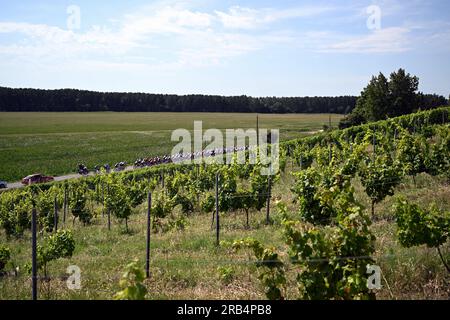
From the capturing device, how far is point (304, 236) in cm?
599

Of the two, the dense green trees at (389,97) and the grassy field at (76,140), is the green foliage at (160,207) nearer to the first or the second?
the grassy field at (76,140)

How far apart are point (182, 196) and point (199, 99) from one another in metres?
129

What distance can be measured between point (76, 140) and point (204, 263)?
66760mm

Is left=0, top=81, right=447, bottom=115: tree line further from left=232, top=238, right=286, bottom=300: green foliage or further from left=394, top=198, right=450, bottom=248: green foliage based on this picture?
left=232, top=238, right=286, bottom=300: green foliage

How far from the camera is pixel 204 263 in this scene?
32.0 feet

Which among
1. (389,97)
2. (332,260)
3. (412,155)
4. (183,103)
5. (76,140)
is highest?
(183,103)

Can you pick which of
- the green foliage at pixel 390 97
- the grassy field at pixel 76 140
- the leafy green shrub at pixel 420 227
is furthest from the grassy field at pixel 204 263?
the green foliage at pixel 390 97

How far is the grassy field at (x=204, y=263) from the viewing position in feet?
24.5

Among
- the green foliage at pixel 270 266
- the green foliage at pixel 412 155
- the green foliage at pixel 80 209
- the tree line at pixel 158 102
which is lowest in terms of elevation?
the green foliage at pixel 80 209

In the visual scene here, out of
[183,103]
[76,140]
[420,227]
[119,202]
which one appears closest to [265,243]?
[420,227]

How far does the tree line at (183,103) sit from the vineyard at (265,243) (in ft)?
383

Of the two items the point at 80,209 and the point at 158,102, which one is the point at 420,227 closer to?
the point at 80,209

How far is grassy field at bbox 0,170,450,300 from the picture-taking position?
7.46m

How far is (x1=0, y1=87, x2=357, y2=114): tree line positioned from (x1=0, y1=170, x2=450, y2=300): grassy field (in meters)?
122
